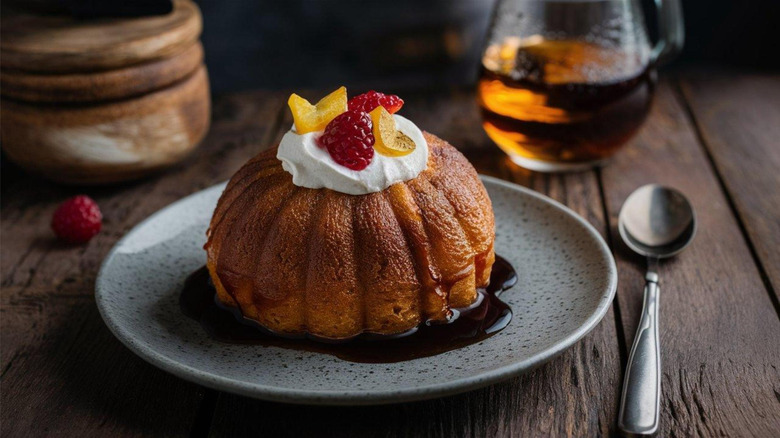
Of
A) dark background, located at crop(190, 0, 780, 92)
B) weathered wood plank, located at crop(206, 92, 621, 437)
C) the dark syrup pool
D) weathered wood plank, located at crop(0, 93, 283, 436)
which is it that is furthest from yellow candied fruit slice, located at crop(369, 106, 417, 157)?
dark background, located at crop(190, 0, 780, 92)

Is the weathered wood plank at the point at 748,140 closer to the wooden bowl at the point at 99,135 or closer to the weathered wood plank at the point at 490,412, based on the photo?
the weathered wood plank at the point at 490,412

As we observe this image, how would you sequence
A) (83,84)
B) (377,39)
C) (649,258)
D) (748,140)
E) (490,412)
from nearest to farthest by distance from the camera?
(490,412) → (649,258) → (83,84) → (748,140) → (377,39)

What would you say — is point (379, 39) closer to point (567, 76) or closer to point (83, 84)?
point (567, 76)

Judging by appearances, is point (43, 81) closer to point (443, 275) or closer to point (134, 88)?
point (134, 88)

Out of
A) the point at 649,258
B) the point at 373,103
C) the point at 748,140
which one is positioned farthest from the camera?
the point at 748,140

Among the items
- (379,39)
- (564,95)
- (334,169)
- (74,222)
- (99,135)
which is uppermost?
(334,169)

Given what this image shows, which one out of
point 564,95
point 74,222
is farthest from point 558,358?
point 74,222

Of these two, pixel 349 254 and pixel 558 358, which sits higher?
pixel 349 254
